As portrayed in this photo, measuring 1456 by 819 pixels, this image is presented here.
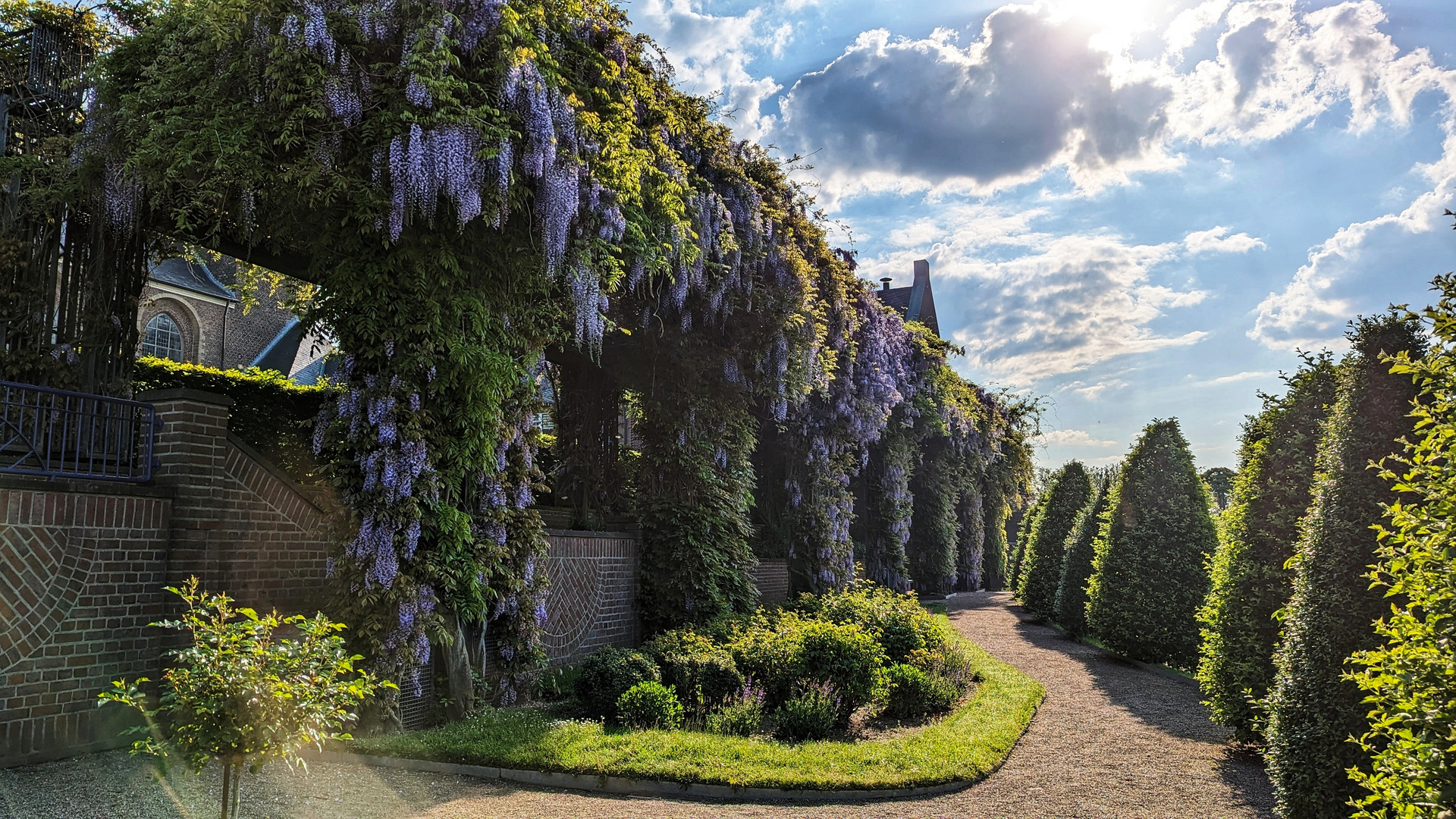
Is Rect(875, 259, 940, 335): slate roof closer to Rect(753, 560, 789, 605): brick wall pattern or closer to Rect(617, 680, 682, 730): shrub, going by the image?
Rect(753, 560, 789, 605): brick wall pattern

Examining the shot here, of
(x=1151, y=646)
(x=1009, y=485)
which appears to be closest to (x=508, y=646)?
(x=1151, y=646)

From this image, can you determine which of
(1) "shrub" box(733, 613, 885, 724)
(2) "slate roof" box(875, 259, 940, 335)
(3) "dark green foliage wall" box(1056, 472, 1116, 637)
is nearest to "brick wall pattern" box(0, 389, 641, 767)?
(1) "shrub" box(733, 613, 885, 724)

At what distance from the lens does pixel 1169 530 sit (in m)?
11.5

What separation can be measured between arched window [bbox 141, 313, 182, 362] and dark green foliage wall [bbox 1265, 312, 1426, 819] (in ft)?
75.7

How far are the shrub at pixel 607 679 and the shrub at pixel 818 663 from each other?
1.01 m

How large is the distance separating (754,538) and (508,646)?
25.0ft

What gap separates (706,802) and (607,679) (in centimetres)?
218

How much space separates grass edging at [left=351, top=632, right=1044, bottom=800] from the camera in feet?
18.1

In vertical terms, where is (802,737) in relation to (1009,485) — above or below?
below

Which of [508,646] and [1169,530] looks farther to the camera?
[1169,530]

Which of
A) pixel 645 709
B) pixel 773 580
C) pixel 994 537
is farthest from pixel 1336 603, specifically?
pixel 994 537

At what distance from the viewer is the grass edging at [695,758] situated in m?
5.50

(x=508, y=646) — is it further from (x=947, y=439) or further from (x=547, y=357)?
(x=947, y=439)

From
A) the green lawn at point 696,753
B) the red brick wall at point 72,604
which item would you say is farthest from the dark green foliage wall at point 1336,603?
the red brick wall at point 72,604
